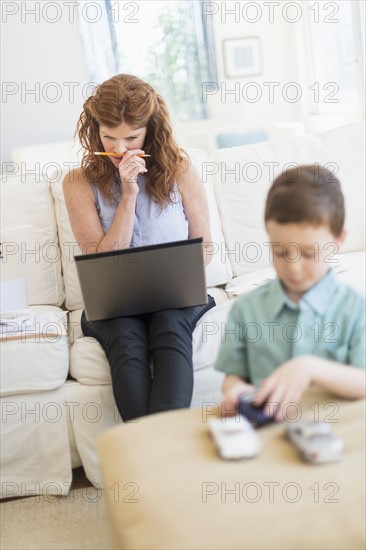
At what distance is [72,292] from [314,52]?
4192 millimetres

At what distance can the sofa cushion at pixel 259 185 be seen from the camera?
2.40 meters

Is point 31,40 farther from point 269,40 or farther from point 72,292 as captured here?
point 72,292

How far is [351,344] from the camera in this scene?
953mm

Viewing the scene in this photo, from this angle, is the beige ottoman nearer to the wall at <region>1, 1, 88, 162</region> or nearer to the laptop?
the laptop

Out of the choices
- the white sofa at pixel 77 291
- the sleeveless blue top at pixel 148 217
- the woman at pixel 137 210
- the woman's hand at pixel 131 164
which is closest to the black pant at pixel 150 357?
the woman at pixel 137 210

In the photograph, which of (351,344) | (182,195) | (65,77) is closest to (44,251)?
(182,195)

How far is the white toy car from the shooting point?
85cm

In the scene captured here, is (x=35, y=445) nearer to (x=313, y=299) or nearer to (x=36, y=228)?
(x=36, y=228)

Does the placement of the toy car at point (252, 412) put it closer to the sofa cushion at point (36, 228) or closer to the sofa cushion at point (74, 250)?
the sofa cushion at point (74, 250)

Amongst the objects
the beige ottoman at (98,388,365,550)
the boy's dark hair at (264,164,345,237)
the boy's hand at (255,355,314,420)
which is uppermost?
the boy's dark hair at (264,164,345,237)

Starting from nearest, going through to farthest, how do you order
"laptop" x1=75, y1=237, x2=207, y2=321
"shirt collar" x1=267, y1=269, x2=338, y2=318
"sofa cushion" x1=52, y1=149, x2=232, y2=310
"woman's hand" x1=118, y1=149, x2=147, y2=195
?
1. "shirt collar" x1=267, y1=269, x2=338, y2=318
2. "laptop" x1=75, y1=237, x2=207, y2=321
3. "woman's hand" x1=118, y1=149, x2=147, y2=195
4. "sofa cushion" x1=52, y1=149, x2=232, y2=310

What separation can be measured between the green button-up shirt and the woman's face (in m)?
0.87

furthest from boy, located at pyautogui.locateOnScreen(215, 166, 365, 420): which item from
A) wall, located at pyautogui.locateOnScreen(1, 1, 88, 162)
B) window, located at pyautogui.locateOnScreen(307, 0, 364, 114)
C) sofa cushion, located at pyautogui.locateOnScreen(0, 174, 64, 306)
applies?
wall, located at pyautogui.locateOnScreen(1, 1, 88, 162)

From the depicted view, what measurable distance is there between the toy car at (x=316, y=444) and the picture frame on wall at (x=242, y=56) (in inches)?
218
